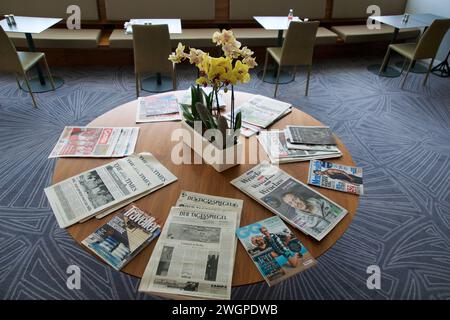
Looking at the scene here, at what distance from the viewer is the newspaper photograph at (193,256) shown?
38.1 inches

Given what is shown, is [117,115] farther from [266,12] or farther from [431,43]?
[431,43]

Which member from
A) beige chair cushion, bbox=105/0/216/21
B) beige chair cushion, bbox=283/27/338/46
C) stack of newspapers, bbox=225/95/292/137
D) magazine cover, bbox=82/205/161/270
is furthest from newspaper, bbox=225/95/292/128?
beige chair cushion, bbox=105/0/216/21

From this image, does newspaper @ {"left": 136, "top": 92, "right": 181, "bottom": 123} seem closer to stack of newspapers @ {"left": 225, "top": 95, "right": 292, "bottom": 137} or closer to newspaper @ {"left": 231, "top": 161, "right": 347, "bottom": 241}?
stack of newspapers @ {"left": 225, "top": 95, "right": 292, "bottom": 137}

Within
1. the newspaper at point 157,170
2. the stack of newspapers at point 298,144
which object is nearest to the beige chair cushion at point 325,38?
the stack of newspapers at point 298,144

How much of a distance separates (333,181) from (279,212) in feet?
1.00

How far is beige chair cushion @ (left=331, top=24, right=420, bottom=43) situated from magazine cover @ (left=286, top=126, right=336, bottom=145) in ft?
9.49

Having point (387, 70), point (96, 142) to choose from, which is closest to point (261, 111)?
point (96, 142)

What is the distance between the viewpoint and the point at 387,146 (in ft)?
9.03

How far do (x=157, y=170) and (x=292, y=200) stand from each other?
569 mm

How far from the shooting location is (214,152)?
1.37 meters

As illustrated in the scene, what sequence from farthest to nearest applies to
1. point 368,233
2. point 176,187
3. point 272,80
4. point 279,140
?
point 272,80 < point 368,233 < point 279,140 < point 176,187

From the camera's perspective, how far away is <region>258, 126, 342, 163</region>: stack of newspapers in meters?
1.50

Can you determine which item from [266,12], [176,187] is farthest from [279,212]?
[266,12]

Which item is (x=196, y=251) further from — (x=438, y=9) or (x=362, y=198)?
(x=438, y=9)
